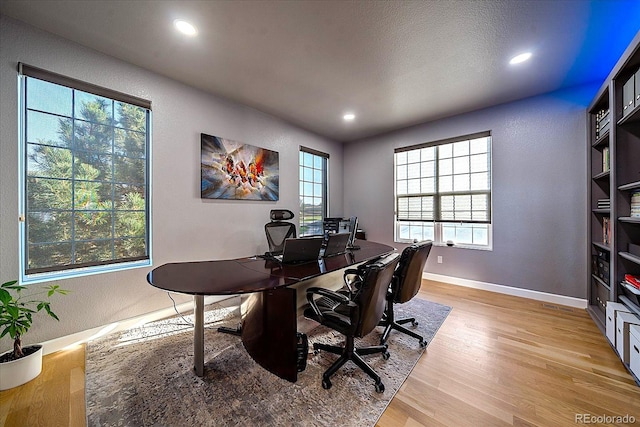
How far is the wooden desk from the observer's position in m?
1.46

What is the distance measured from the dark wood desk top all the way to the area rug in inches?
28.8

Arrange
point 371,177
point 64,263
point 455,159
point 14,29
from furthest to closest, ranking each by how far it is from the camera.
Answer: point 371,177, point 455,159, point 64,263, point 14,29

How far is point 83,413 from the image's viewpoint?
4.60ft

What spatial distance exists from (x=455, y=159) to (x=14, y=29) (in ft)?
16.7

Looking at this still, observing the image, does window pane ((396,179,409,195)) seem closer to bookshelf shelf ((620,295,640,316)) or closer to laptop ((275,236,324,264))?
bookshelf shelf ((620,295,640,316))

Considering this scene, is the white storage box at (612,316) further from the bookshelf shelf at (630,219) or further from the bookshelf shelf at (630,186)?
the bookshelf shelf at (630,186)

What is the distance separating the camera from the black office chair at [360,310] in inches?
Result: 57.8

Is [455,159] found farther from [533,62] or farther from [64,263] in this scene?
[64,263]

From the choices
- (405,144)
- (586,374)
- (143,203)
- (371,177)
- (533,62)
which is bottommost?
(586,374)

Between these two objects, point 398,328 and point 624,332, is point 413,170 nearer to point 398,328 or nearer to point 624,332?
point 398,328

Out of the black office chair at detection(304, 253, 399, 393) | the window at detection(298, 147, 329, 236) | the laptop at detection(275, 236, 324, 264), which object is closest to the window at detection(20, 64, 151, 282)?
the laptop at detection(275, 236, 324, 264)

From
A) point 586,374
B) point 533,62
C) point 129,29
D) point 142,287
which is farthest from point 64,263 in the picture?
point 533,62

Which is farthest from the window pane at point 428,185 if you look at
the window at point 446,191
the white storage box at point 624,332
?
the white storage box at point 624,332

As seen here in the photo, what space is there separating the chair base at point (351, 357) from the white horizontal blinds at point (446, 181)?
9.03 ft
